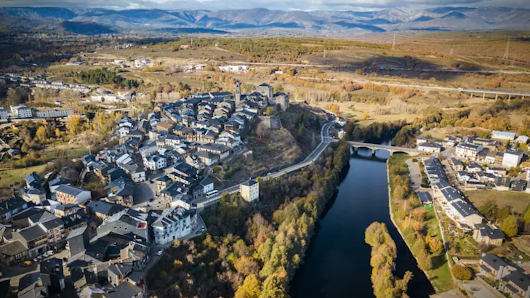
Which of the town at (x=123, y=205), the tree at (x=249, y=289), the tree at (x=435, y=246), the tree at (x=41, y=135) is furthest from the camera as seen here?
the tree at (x=41, y=135)

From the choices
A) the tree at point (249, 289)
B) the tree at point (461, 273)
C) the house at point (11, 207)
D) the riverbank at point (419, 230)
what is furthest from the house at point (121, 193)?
the tree at point (461, 273)

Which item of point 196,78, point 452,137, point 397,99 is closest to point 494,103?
point 397,99

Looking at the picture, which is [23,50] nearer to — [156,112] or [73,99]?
[73,99]

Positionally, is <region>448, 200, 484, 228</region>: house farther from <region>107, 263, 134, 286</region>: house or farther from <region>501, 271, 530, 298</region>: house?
<region>107, 263, 134, 286</region>: house

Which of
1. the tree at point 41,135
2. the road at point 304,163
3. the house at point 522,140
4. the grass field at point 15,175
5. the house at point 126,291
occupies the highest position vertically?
the house at point 522,140

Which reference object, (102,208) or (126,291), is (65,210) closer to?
(102,208)

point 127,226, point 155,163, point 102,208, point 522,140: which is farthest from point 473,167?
point 102,208

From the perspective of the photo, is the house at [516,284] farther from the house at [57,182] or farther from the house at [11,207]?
the house at [11,207]
